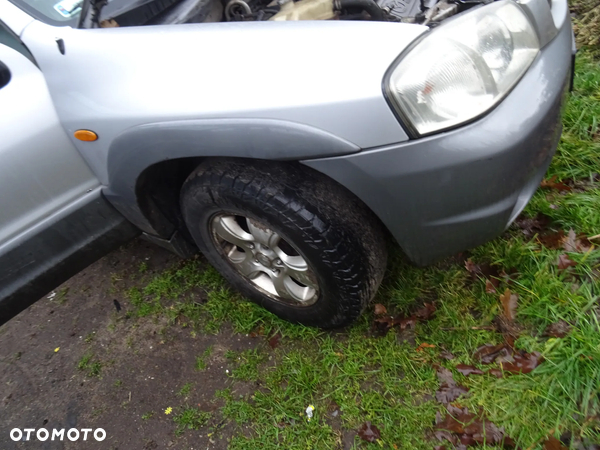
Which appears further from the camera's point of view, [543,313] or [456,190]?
[543,313]

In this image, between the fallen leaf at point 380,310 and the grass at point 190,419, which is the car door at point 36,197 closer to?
the grass at point 190,419

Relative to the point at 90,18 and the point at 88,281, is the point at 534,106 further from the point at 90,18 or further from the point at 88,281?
the point at 88,281

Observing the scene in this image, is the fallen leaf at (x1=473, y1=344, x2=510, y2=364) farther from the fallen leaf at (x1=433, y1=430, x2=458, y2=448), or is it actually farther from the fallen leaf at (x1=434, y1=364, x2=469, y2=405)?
the fallen leaf at (x1=433, y1=430, x2=458, y2=448)

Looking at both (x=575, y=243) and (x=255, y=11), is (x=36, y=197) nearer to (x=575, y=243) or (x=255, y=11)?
(x=255, y=11)

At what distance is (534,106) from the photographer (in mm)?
1404

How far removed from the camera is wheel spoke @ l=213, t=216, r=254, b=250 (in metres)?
1.88

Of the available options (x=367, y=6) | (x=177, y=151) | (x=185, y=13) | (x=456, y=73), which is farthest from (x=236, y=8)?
(x=456, y=73)

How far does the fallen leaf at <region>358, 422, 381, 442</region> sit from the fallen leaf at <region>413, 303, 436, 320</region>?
51 cm

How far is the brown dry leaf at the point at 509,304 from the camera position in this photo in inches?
72.6

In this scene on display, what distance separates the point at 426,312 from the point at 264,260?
76 centimetres

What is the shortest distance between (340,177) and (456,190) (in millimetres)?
360

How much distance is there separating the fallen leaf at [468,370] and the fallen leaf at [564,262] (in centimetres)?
58

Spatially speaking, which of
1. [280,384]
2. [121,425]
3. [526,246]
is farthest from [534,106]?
[121,425]

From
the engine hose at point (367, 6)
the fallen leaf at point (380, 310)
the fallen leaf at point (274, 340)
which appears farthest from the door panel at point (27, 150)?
the fallen leaf at point (380, 310)
